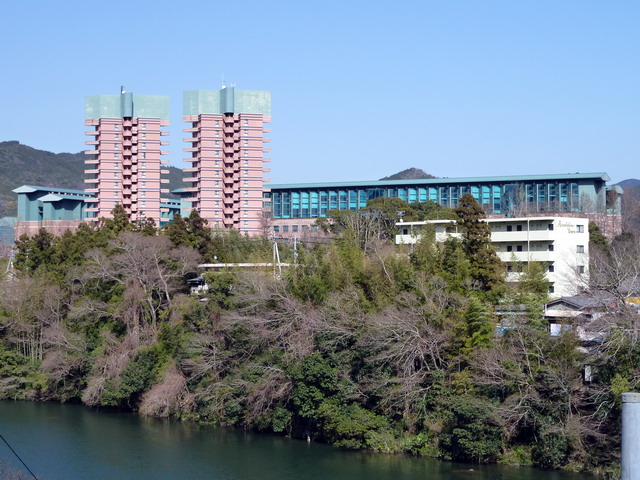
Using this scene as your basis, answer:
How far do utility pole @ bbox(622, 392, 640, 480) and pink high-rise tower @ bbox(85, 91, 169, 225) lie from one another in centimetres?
5360

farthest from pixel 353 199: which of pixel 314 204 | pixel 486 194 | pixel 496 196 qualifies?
pixel 496 196

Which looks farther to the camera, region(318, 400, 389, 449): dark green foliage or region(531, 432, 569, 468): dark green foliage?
region(318, 400, 389, 449): dark green foliage

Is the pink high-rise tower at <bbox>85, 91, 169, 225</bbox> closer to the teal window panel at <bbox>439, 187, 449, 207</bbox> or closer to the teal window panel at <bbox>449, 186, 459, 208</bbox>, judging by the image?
the teal window panel at <bbox>439, 187, 449, 207</bbox>

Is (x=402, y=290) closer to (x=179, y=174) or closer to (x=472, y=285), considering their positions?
(x=472, y=285)

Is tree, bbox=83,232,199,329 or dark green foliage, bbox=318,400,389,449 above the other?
tree, bbox=83,232,199,329

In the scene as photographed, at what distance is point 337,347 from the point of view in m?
20.4

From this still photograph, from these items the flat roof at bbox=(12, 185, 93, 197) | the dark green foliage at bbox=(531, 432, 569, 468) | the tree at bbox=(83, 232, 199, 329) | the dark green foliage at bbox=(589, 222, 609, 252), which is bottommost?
the dark green foliage at bbox=(531, 432, 569, 468)

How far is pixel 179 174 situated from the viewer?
384ft

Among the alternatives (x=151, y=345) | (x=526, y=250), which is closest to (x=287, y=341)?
(x=151, y=345)

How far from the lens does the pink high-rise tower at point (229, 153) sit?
173 ft

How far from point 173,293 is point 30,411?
5.93 meters

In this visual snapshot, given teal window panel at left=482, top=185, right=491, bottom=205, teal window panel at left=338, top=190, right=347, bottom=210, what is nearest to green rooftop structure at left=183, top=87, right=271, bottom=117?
teal window panel at left=338, top=190, right=347, bottom=210

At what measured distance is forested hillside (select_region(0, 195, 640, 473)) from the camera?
17.1 m

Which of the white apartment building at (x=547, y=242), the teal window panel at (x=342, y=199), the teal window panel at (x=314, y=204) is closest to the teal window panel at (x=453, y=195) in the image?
the teal window panel at (x=342, y=199)
